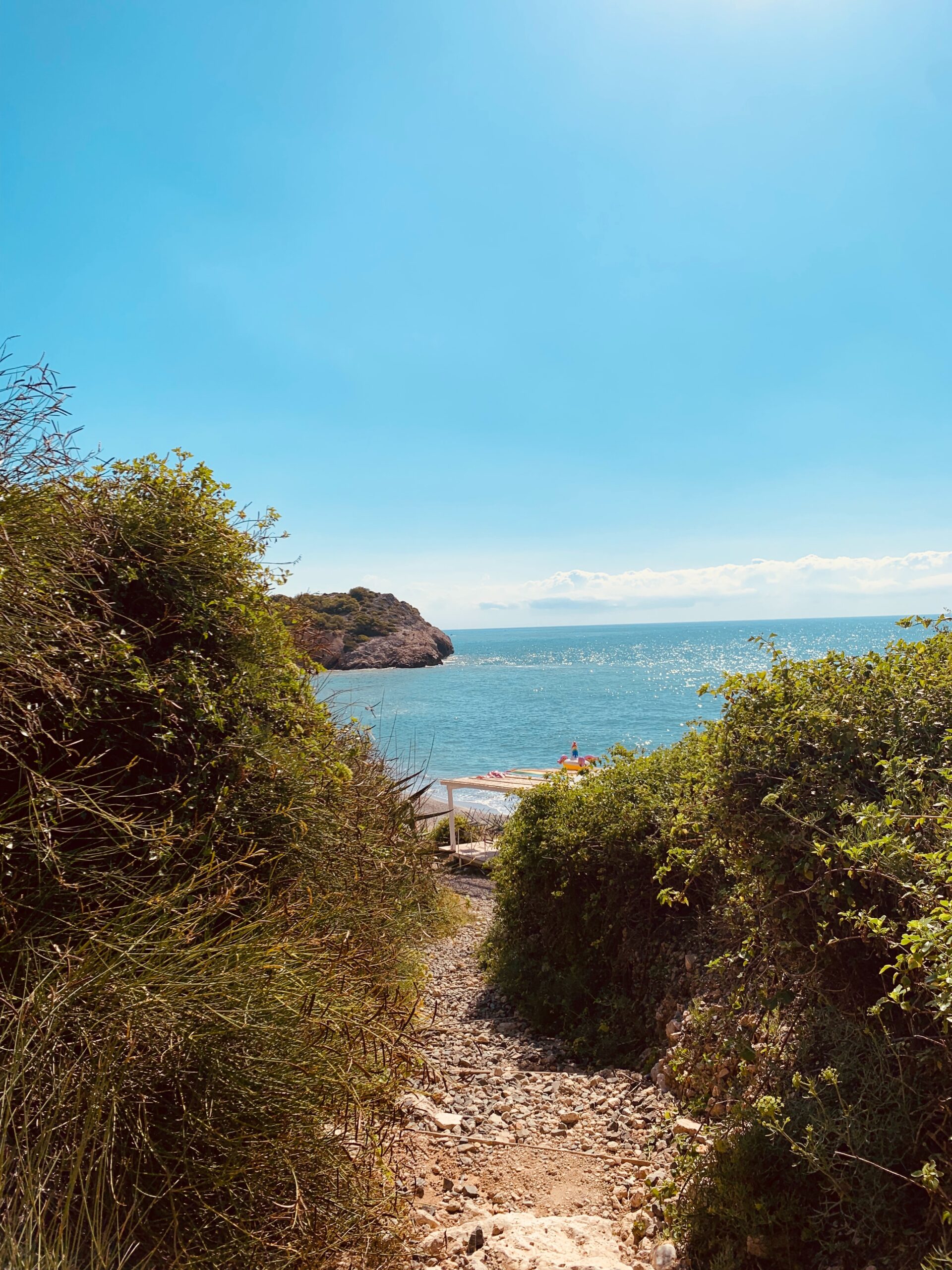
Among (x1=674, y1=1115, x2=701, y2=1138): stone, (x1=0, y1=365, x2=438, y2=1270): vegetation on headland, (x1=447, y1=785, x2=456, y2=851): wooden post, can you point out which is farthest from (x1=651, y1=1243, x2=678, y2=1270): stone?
(x1=447, y1=785, x2=456, y2=851): wooden post

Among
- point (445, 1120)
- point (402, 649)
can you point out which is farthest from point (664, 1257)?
point (402, 649)

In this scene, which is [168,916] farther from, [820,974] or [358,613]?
[358,613]

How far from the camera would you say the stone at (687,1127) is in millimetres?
3809

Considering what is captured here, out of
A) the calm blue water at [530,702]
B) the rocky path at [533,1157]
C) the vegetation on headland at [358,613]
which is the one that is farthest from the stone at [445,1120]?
the vegetation on headland at [358,613]

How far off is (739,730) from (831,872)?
0.85m

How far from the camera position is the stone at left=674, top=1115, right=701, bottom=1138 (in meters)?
3.81

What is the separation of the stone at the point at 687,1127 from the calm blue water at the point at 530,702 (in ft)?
6.74

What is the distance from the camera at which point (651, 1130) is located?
446 centimetres

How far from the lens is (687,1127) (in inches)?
150

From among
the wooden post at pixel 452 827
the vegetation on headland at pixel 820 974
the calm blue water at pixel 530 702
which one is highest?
the vegetation on headland at pixel 820 974

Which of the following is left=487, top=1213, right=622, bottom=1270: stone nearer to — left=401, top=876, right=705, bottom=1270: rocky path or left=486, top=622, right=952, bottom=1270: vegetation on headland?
left=401, top=876, right=705, bottom=1270: rocky path

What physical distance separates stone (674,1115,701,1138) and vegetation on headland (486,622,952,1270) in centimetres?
10

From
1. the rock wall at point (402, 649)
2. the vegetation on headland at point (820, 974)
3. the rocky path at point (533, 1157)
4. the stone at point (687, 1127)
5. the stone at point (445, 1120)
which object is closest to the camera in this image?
the vegetation on headland at point (820, 974)

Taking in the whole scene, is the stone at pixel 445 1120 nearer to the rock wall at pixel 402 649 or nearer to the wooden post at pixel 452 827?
the wooden post at pixel 452 827
